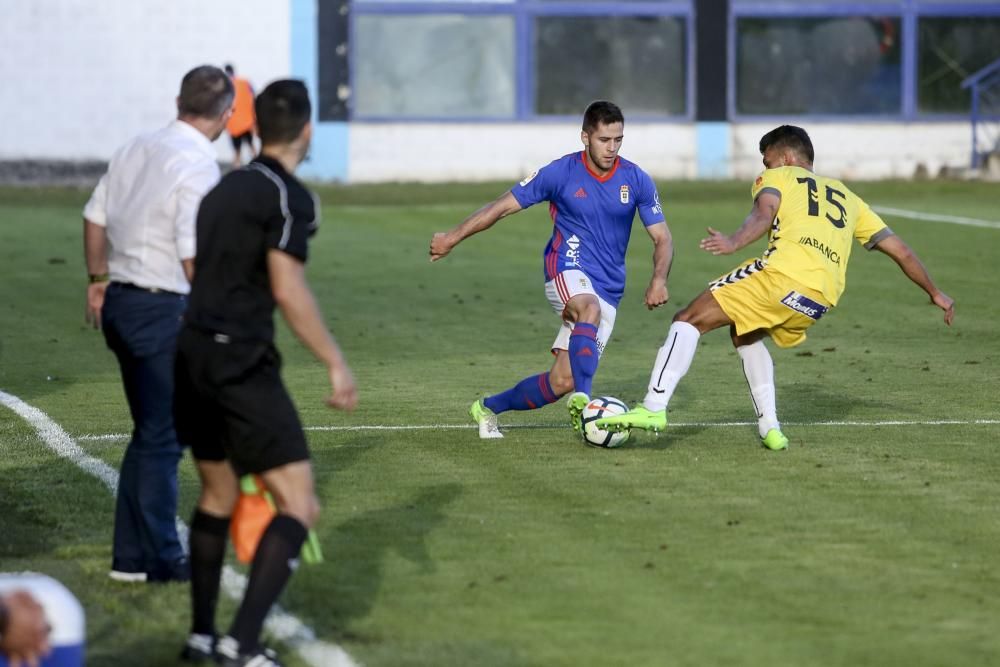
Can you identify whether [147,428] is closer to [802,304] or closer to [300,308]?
[300,308]

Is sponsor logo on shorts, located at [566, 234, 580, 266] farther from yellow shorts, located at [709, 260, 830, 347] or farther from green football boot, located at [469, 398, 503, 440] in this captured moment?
green football boot, located at [469, 398, 503, 440]

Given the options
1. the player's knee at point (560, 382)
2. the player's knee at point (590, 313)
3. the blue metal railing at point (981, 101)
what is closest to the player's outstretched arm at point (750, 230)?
the player's knee at point (590, 313)

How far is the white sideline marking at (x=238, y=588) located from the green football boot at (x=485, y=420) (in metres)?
2.08

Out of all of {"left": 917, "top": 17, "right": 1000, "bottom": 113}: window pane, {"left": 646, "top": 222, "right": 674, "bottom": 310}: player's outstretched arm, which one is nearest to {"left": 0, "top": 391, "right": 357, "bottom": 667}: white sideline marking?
{"left": 646, "top": 222, "right": 674, "bottom": 310}: player's outstretched arm

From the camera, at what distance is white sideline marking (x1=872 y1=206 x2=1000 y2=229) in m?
26.1

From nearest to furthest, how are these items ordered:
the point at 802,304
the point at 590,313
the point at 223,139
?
the point at 802,304 → the point at 590,313 → the point at 223,139

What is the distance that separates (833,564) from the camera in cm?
755

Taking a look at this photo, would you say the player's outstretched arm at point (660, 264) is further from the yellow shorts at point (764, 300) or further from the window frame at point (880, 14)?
the window frame at point (880, 14)

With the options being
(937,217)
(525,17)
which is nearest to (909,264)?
(937,217)

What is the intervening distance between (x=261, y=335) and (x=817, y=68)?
31748 mm

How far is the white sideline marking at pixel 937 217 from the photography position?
1026 inches

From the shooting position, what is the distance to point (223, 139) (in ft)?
112

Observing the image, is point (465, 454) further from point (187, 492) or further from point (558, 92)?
point (558, 92)

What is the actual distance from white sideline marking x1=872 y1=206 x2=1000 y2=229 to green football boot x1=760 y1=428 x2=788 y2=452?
53.3 ft
